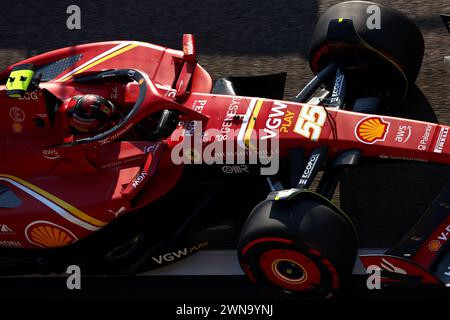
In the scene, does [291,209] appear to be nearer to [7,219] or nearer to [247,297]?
[247,297]

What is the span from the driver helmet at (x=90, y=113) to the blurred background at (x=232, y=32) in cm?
184

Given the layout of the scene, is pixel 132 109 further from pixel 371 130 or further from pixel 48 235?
pixel 371 130

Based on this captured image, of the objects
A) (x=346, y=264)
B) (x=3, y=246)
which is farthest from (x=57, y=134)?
(x=346, y=264)

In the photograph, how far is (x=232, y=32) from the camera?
6234mm

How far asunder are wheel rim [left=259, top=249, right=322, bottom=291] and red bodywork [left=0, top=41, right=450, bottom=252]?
737 millimetres

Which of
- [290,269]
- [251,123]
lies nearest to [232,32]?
[251,123]

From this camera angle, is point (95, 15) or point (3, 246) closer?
point (3, 246)

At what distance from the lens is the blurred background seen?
17.8ft

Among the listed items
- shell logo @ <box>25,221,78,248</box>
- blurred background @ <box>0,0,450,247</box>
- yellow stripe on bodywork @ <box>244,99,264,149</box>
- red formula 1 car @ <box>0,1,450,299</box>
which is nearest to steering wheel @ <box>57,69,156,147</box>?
red formula 1 car @ <box>0,1,450,299</box>

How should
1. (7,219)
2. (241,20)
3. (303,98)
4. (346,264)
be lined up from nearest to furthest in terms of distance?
(346,264), (7,219), (303,98), (241,20)

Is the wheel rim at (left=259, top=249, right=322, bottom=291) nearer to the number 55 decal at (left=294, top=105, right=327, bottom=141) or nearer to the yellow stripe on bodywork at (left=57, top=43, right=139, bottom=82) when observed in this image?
the number 55 decal at (left=294, top=105, right=327, bottom=141)

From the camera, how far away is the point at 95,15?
6.59m
